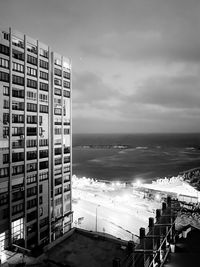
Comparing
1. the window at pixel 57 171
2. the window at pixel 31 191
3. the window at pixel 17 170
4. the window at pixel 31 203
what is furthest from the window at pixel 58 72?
the window at pixel 31 203

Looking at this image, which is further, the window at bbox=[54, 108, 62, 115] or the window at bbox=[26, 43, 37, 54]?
the window at bbox=[54, 108, 62, 115]

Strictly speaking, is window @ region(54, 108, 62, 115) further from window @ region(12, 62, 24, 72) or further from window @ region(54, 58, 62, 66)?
window @ region(12, 62, 24, 72)

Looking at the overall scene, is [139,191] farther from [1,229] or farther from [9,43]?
[9,43]

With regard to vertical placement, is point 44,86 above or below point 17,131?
above

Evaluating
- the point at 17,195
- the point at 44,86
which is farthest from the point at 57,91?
the point at 17,195

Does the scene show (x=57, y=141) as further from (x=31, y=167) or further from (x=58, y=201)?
(x=58, y=201)

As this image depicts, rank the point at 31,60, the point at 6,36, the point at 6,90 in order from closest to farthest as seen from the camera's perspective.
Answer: the point at 6,36 → the point at 6,90 → the point at 31,60

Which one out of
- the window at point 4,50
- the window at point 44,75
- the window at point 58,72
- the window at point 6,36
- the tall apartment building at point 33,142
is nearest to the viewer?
the window at point 4,50

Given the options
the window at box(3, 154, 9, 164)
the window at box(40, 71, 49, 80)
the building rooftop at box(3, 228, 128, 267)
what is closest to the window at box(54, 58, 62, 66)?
the window at box(40, 71, 49, 80)

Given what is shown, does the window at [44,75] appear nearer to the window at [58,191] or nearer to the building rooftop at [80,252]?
the window at [58,191]
